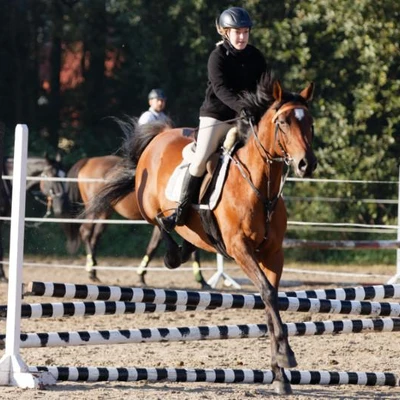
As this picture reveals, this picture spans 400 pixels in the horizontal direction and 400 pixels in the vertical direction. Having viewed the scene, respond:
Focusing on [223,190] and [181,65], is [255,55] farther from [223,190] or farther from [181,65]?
[181,65]

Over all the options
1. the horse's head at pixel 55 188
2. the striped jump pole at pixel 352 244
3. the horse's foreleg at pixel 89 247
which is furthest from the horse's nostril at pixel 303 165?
the horse's head at pixel 55 188

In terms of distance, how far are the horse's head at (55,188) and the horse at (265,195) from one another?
729 centimetres

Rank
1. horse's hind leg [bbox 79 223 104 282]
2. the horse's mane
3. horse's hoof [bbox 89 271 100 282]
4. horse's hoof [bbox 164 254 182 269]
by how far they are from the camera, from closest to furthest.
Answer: the horse's mane
horse's hoof [bbox 164 254 182 269]
horse's hoof [bbox 89 271 100 282]
horse's hind leg [bbox 79 223 104 282]

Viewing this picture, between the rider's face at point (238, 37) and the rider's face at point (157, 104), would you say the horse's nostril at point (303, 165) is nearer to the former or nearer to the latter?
the rider's face at point (238, 37)

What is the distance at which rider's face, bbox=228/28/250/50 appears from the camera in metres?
7.46

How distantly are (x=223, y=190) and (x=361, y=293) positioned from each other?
49.3 inches

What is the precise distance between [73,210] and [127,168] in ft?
16.4

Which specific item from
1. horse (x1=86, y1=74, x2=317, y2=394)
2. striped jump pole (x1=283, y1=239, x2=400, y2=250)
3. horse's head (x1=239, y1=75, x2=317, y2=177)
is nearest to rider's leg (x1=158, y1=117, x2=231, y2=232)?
horse (x1=86, y1=74, x2=317, y2=394)

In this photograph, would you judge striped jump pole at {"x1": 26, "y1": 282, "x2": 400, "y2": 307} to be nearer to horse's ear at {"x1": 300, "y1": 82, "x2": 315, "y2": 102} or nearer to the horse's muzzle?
the horse's muzzle

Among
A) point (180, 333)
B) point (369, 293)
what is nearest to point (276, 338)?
point (180, 333)

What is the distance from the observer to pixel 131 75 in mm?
21391

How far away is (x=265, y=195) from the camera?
7105mm

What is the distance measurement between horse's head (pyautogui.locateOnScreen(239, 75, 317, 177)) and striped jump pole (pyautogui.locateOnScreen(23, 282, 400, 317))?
84 cm

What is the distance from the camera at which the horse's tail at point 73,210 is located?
46.8 ft
